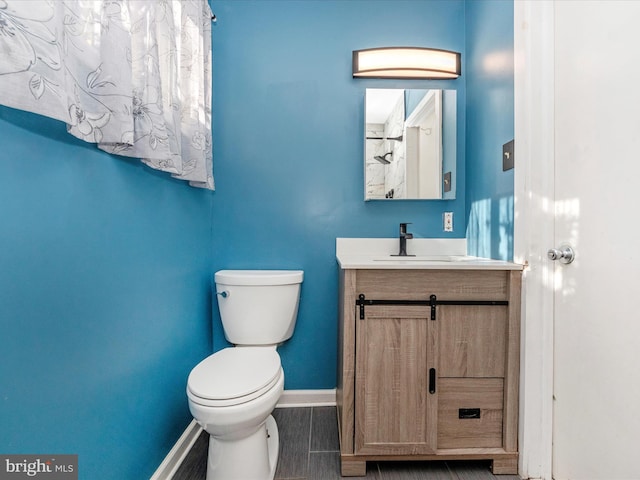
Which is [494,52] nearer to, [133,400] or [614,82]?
[614,82]

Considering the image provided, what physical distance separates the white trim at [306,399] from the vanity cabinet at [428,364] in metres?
0.54

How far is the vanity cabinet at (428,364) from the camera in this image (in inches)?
48.4

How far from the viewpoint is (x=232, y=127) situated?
177cm

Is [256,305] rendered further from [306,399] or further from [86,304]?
[86,304]

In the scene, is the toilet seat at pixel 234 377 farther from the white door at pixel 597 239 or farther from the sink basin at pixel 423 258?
the white door at pixel 597 239

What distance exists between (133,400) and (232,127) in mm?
1403

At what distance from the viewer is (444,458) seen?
4.10 feet

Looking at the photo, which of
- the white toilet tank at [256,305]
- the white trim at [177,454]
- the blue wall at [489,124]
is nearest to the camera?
the white trim at [177,454]

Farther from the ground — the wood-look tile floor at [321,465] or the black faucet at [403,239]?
the black faucet at [403,239]

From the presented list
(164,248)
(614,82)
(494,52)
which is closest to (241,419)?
(164,248)

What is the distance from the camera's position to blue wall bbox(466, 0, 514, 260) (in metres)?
1.35

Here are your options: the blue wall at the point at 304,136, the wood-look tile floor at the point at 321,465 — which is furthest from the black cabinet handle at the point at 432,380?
the blue wall at the point at 304,136

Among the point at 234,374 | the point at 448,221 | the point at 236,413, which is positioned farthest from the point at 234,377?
the point at 448,221

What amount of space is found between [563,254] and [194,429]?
1.77 metres
